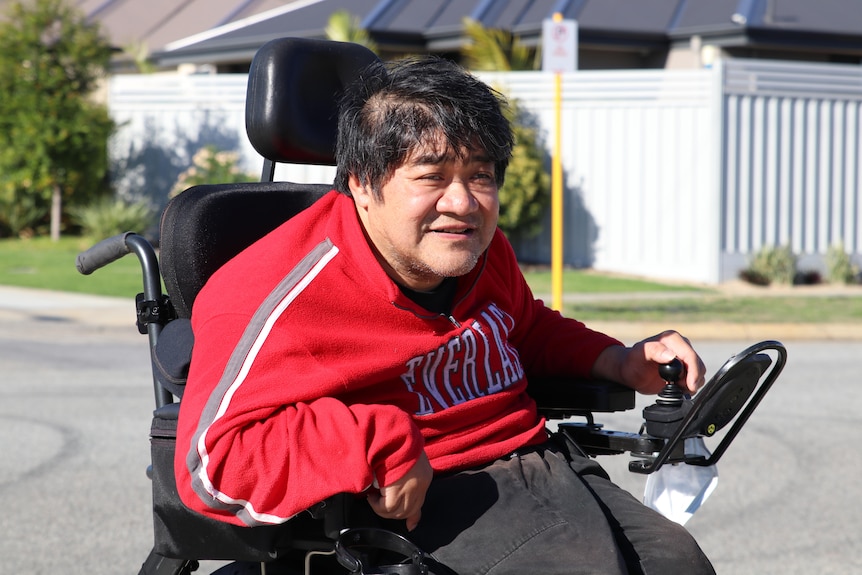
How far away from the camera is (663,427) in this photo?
2.46 metres

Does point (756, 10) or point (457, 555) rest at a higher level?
point (756, 10)

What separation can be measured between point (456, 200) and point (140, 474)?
11.7ft

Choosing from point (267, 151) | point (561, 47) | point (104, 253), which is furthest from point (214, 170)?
point (267, 151)

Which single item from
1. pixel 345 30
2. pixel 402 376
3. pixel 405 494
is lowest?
pixel 405 494

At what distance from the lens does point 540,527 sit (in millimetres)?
2131

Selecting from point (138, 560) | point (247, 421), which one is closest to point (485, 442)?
point (247, 421)

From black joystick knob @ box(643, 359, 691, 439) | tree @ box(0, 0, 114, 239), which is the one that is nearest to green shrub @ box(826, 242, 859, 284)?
tree @ box(0, 0, 114, 239)

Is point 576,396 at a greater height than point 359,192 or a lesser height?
lesser

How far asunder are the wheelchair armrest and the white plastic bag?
0.58ft

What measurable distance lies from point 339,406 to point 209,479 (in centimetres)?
25

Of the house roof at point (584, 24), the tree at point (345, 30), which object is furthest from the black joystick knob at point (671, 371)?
the tree at point (345, 30)

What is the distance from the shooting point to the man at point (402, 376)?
6.45 ft

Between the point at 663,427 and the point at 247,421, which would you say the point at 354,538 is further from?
the point at 663,427

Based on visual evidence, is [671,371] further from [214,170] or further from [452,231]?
[214,170]
